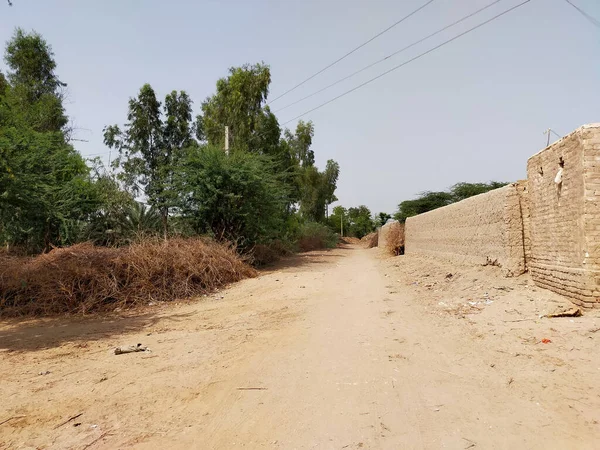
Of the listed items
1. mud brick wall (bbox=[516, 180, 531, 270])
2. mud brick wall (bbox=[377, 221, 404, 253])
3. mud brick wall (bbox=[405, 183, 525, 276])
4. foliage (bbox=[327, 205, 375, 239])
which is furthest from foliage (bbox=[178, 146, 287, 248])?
foliage (bbox=[327, 205, 375, 239])

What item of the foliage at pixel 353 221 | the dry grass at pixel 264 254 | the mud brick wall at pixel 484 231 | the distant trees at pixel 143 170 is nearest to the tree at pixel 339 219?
the foliage at pixel 353 221

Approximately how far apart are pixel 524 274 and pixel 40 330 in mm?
9133

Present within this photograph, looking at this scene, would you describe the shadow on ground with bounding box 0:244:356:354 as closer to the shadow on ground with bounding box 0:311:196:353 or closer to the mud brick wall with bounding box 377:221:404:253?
the shadow on ground with bounding box 0:311:196:353

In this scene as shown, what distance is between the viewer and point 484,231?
971 centimetres

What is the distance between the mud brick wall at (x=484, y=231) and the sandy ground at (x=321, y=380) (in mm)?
799

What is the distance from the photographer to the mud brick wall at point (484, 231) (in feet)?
26.6

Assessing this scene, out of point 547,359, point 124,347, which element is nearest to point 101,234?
point 124,347

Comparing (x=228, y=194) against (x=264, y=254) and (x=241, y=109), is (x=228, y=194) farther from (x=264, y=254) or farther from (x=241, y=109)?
(x=241, y=109)

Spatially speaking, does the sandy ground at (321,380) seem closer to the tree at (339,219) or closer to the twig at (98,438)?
the twig at (98,438)

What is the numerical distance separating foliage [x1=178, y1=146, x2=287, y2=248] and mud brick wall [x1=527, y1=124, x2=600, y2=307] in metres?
10.6

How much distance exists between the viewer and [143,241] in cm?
1134

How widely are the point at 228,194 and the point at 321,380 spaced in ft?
40.3

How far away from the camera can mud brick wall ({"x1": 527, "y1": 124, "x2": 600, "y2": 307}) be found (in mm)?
5605

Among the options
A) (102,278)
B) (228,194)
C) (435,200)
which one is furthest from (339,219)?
(102,278)
